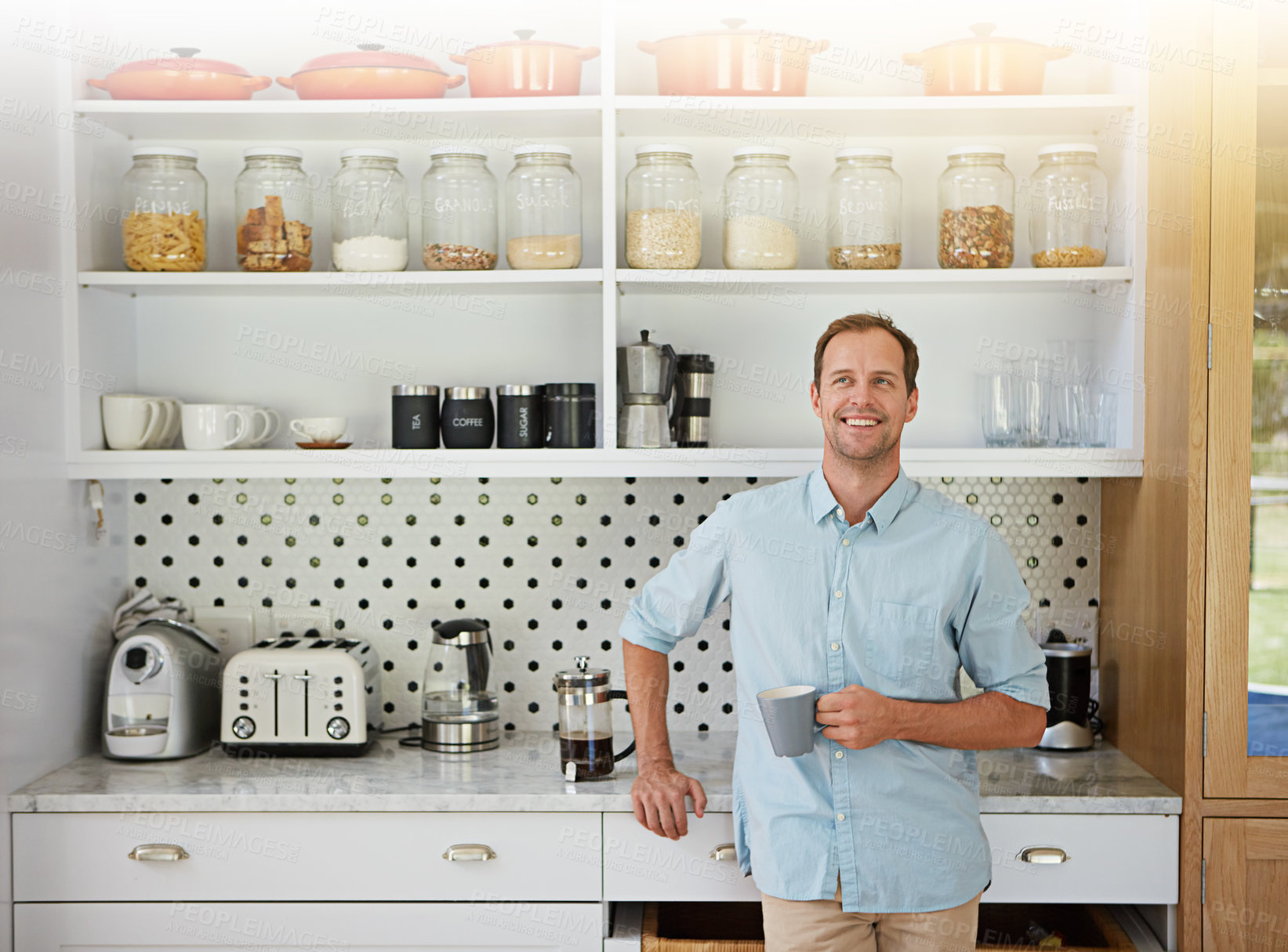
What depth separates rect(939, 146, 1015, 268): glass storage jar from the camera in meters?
2.19

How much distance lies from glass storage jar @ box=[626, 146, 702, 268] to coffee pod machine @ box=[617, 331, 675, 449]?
0.52 ft

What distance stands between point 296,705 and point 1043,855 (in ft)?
4.66

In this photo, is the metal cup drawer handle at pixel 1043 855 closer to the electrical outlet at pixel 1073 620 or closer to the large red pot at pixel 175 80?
the electrical outlet at pixel 1073 620

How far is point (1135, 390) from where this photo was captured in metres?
2.16

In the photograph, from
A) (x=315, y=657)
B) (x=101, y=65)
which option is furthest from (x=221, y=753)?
(x=101, y=65)

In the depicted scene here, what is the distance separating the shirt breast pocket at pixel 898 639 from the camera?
174 centimetres

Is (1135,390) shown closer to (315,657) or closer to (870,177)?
(870,177)

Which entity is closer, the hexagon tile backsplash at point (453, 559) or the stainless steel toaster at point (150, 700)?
the stainless steel toaster at point (150, 700)

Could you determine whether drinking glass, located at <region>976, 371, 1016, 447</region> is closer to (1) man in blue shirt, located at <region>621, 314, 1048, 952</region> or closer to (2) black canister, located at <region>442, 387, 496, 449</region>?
(1) man in blue shirt, located at <region>621, 314, 1048, 952</region>

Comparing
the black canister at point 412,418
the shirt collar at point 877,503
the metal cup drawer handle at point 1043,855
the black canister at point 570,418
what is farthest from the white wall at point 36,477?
the metal cup drawer handle at point 1043,855

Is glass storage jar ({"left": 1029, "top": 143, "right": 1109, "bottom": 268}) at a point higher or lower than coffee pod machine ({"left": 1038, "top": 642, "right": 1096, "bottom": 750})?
higher

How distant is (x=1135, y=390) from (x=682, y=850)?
1.21 metres

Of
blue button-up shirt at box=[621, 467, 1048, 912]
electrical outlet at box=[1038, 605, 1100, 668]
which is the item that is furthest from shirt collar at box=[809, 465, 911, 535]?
electrical outlet at box=[1038, 605, 1100, 668]

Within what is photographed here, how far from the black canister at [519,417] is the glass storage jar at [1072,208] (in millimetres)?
1024
